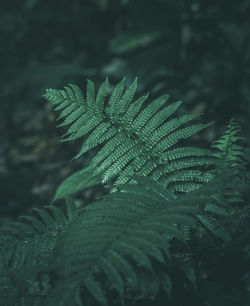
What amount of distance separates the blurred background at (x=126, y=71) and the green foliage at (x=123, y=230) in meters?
0.92

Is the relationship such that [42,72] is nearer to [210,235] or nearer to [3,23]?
[3,23]

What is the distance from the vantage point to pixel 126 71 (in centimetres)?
388

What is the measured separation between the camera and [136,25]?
3961mm

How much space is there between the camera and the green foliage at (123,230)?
921mm

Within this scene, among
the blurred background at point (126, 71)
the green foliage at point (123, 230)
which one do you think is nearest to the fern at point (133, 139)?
the green foliage at point (123, 230)

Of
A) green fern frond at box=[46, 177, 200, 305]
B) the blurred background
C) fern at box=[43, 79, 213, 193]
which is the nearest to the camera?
green fern frond at box=[46, 177, 200, 305]

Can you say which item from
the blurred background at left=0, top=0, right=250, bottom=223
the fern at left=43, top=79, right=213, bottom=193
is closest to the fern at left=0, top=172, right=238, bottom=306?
the fern at left=43, top=79, right=213, bottom=193

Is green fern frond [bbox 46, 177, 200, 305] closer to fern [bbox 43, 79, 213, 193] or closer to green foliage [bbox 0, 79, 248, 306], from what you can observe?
green foliage [bbox 0, 79, 248, 306]

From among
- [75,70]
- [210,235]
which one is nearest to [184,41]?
[75,70]

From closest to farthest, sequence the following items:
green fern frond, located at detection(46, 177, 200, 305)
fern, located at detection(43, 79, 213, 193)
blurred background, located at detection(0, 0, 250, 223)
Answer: green fern frond, located at detection(46, 177, 200, 305) → fern, located at detection(43, 79, 213, 193) → blurred background, located at detection(0, 0, 250, 223)

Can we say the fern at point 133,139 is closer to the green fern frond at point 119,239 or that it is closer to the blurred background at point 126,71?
the green fern frond at point 119,239

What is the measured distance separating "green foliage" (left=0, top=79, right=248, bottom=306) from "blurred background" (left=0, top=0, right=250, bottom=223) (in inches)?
36.0

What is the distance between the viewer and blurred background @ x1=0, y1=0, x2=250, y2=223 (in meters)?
3.16

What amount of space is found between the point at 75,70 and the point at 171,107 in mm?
3181
